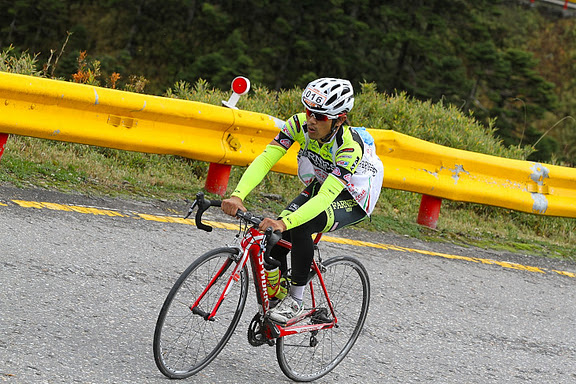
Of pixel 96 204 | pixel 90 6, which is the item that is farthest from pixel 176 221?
pixel 90 6

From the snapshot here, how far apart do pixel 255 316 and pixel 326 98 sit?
121cm

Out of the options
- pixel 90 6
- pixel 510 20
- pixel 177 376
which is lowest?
pixel 177 376

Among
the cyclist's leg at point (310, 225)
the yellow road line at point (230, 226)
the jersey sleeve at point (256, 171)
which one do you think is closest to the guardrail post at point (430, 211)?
the yellow road line at point (230, 226)

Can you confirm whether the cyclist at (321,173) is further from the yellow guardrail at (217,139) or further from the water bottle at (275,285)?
the yellow guardrail at (217,139)

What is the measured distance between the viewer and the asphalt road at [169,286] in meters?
4.12

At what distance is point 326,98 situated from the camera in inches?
160

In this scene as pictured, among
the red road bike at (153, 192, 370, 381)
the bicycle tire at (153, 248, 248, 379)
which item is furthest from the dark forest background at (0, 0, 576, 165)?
the bicycle tire at (153, 248, 248, 379)

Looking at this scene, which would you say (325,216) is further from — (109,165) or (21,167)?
(109,165)

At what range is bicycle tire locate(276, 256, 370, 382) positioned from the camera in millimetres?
4488

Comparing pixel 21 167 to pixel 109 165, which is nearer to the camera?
pixel 21 167

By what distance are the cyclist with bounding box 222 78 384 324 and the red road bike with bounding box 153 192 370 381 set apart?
0.12 metres

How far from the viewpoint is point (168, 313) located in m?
3.74

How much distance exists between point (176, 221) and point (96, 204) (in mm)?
696

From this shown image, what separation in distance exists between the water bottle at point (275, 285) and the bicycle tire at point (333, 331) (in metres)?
0.22
